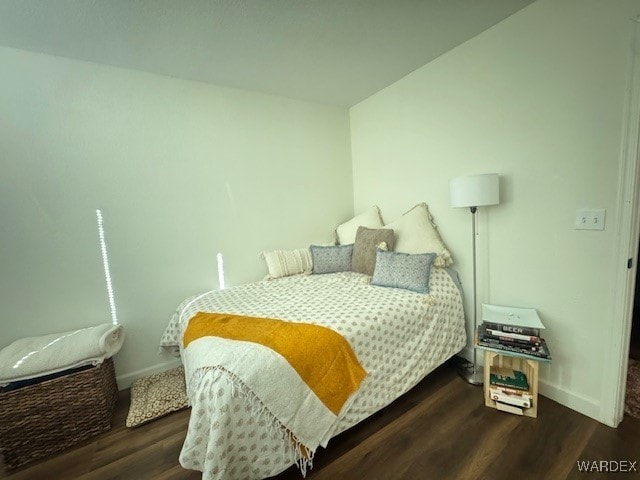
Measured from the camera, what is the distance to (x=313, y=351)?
4.28 ft

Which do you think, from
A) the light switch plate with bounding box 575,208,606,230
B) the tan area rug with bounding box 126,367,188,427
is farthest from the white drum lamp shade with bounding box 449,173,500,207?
the tan area rug with bounding box 126,367,188,427

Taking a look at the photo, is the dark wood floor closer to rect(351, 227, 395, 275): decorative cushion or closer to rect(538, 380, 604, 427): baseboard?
rect(538, 380, 604, 427): baseboard

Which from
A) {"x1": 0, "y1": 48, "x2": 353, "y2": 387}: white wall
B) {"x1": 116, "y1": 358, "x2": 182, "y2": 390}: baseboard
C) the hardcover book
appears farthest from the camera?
{"x1": 116, "y1": 358, "x2": 182, "y2": 390}: baseboard

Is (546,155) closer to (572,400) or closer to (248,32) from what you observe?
(572,400)

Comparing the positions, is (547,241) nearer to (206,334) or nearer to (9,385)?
(206,334)

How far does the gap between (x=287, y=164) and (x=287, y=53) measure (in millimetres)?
991

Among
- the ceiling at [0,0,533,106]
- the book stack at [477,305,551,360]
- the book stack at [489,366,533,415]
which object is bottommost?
the book stack at [489,366,533,415]

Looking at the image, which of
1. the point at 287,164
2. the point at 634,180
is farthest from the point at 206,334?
the point at 634,180

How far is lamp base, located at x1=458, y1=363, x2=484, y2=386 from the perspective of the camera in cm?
192

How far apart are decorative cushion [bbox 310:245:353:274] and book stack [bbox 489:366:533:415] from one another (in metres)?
1.37

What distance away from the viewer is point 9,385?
1.46 metres

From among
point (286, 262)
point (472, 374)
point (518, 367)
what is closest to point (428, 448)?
point (472, 374)

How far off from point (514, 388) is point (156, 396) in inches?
93.5

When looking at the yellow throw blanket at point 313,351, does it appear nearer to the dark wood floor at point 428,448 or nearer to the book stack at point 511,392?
the dark wood floor at point 428,448
